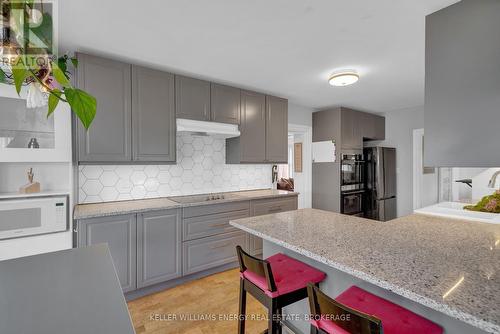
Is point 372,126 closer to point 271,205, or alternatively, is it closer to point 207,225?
point 271,205

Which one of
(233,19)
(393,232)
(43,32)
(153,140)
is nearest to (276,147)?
(153,140)

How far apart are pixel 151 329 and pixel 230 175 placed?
2.03 m

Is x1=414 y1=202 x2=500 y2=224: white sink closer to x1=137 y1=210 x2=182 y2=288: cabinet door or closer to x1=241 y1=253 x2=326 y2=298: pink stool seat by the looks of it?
x1=241 y1=253 x2=326 y2=298: pink stool seat

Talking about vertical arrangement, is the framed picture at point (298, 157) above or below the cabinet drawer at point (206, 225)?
above

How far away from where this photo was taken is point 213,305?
216cm

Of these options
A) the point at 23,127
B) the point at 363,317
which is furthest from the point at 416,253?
the point at 23,127

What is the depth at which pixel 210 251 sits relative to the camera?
2650 millimetres

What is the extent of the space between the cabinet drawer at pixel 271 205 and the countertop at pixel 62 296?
6.84 feet

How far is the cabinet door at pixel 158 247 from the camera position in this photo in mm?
2246

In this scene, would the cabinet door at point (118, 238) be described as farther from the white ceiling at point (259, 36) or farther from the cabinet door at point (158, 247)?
the white ceiling at point (259, 36)

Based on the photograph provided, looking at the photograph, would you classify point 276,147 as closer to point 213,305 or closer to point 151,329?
point 213,305

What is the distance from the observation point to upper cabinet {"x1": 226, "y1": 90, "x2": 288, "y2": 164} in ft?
10.3

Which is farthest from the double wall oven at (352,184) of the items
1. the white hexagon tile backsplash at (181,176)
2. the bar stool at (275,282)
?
the bar stool at (275,282)

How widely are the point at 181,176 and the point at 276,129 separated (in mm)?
1510
